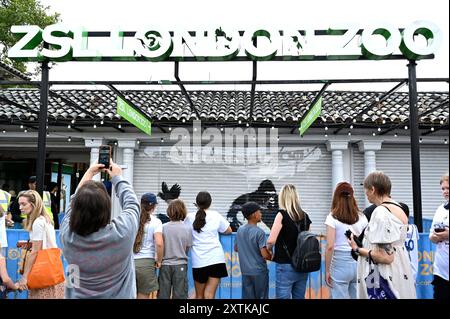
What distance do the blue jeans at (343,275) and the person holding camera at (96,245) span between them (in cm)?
275

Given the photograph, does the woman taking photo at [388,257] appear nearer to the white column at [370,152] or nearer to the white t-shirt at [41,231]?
the white t-shirt at [41,231]

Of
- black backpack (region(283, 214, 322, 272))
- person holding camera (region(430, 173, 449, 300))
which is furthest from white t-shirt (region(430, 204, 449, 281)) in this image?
black backpack (region(283, 214, 322, 272))

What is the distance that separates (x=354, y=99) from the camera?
12023 millimetres

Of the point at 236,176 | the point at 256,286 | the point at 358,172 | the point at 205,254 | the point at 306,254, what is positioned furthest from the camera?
the point at 236,176

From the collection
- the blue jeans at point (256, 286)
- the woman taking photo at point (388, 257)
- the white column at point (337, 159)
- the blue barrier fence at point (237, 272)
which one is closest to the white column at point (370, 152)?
the white column at point (337, 159)

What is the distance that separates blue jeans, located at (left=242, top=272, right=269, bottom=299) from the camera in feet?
14.7

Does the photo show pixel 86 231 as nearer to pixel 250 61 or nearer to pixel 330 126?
pixel 250 61

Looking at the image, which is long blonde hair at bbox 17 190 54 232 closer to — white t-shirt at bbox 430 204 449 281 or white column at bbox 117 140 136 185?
white t-shirt at bbox 430 204 449 281

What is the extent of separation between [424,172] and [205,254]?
887cm

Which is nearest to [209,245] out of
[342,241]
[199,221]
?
A: [199,221]

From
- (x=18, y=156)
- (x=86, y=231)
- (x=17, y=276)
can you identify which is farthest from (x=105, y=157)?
(x=18, y=156)

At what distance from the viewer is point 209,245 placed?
4816 mm

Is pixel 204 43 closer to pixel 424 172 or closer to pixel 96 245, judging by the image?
pixel 96 245

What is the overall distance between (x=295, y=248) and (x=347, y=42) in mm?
3659
